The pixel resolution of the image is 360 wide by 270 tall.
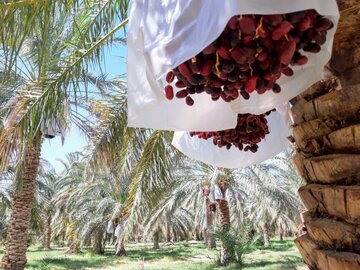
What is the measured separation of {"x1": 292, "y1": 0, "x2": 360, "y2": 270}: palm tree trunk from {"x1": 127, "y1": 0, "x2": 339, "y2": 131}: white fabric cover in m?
0.26

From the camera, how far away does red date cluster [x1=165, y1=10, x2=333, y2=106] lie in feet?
3.76

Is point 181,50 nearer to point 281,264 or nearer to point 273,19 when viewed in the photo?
point 273,19

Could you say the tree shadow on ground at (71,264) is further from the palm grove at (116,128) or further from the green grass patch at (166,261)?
the palm grove at (116,128)

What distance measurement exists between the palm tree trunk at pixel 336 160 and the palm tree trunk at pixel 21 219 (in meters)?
8.46

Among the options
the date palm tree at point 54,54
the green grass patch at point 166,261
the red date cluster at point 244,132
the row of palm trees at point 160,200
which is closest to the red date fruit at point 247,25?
the red date cluster at point 244,132

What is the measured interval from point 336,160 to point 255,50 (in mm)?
778

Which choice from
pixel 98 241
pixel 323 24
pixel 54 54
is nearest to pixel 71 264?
pixel 98 241

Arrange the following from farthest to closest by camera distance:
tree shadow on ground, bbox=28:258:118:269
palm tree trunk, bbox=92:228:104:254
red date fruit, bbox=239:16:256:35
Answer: palm tree trunk, bbox=92:228:104:254
tree shadow on ground, bbox=28:258:118:269
red date fruit, bbox=239:16:256:35

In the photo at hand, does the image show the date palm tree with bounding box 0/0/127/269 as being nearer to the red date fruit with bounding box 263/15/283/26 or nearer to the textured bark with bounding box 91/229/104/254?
the red date fruit with bounding box 263/15/283/26

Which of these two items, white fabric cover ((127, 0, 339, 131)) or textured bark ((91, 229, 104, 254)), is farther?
textured bark ((91, 229, 104, 254))

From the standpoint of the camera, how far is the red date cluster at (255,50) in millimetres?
1145

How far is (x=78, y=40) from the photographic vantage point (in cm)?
455

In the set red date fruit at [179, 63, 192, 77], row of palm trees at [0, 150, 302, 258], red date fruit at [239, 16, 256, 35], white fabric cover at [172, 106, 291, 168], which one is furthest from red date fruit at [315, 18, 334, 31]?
row of palm trees at [0, 150, 302, 258]

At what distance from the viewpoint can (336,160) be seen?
169 centimetres
